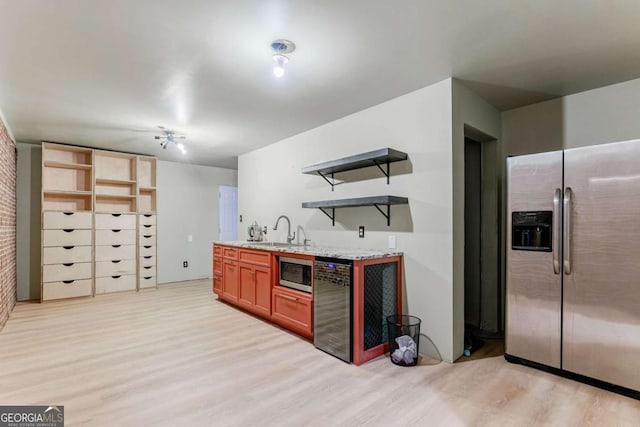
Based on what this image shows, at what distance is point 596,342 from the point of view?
2297mm

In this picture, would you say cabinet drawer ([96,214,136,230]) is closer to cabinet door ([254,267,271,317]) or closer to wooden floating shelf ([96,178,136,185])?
wooden floating shelf ([96,178,136,185])

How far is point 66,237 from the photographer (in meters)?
5.01

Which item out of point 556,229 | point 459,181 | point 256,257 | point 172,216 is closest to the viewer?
point 556,229

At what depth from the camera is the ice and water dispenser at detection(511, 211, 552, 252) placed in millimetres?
2564

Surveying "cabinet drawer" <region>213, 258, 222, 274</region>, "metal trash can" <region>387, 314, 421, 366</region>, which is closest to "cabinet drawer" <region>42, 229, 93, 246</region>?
"cabinet drawer" <region>213, 258, 222, 274</region>

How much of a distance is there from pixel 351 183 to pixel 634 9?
8.22 feet

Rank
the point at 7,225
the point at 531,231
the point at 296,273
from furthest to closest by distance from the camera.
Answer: the point at 7,225
the point at 296,273
the point at 531,231

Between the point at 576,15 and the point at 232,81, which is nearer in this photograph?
the point at 576,15

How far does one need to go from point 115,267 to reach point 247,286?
282 centimetres

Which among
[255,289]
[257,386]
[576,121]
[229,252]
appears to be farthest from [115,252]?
[576,121]

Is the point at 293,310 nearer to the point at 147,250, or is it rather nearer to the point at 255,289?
the point at 255,289

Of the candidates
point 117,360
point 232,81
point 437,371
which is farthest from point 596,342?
point 117,360

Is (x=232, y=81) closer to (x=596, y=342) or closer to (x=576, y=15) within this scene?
(x=576, y=15)

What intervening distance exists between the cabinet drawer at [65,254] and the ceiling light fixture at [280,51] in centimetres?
469
